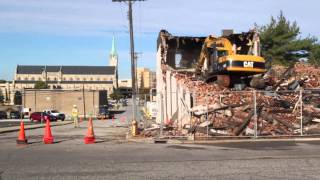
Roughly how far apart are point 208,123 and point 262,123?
232 cm

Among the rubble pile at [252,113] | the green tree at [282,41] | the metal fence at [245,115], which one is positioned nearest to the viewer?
the metal fence at [245,115]

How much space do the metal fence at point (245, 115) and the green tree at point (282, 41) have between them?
27.9 metres

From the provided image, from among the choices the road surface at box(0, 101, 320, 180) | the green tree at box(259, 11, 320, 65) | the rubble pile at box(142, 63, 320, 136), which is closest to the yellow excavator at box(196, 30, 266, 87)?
the rubble pile at box(142, 63, 320, 136)

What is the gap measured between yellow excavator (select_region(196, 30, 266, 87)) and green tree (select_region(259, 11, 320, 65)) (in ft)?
72.9

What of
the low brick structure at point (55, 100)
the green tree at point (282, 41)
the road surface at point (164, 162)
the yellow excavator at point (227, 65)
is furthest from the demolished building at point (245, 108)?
the low brick structure at point (55, 100)

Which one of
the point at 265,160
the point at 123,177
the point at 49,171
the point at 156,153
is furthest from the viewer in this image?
the point at 156,153

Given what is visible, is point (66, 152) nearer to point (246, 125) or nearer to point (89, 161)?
point (89, 161)

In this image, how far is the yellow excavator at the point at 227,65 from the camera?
2738 cm

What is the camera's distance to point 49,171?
39.6 feet

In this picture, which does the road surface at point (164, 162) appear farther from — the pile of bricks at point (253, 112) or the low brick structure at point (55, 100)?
the low brick structure at point (55, 100)

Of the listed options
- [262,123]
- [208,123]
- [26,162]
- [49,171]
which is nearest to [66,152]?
[26,162]

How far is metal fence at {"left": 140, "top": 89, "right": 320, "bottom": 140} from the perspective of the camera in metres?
22.1

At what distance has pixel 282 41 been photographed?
54.5 metres

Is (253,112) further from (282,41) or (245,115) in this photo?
(282,41)
